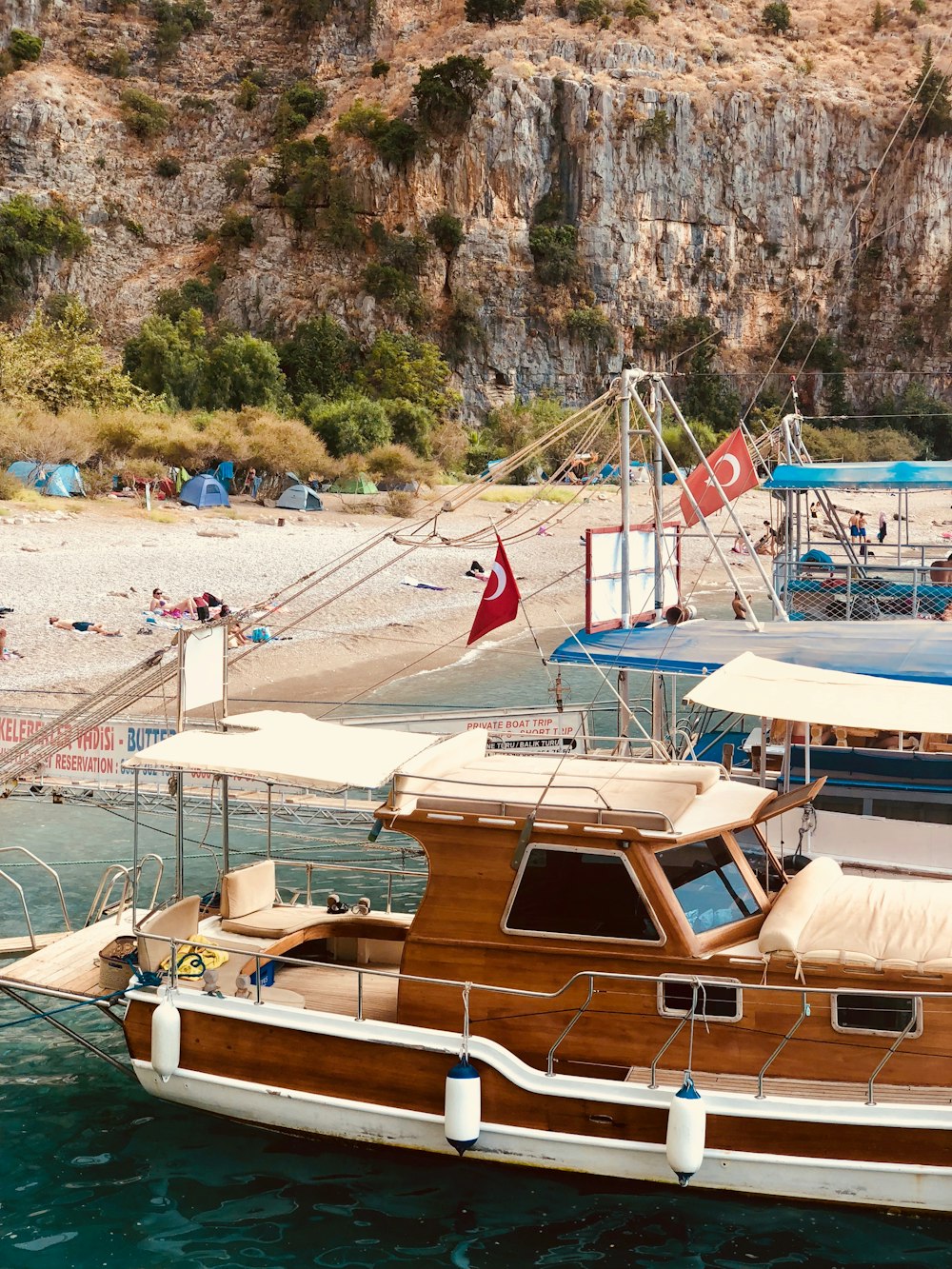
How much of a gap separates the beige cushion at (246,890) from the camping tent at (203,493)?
118ft

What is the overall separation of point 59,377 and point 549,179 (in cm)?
4526

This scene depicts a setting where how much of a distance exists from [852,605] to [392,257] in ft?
220

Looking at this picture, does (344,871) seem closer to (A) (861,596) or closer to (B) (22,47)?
(A) (861,596)

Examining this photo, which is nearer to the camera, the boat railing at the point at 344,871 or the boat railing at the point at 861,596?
the boat railing at the point at 344,871

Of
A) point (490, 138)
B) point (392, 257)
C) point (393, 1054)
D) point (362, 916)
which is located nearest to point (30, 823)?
point (362, 916)

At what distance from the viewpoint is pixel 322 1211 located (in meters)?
9.07

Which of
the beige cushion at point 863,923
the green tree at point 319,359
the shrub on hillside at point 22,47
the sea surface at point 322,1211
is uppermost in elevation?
the shrub on hillside at point 22,47

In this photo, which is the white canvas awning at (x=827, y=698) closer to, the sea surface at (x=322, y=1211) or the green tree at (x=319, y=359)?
the sea surface at (x=322, y=1211)

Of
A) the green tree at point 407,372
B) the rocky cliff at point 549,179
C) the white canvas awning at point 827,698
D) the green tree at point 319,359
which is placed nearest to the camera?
the white canvas awning at point 827,698

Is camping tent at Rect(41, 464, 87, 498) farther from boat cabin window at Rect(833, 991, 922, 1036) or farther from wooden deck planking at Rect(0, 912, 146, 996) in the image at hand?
boat cabin window at Rect(833, 991, 922, 1036)

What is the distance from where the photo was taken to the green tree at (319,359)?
74.2 meters

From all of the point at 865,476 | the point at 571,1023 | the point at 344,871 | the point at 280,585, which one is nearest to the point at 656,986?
the point at 571,1023

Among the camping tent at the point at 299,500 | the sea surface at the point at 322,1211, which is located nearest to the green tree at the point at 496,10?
the camping tent at the point at 299,500

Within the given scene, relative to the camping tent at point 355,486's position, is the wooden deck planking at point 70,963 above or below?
below
